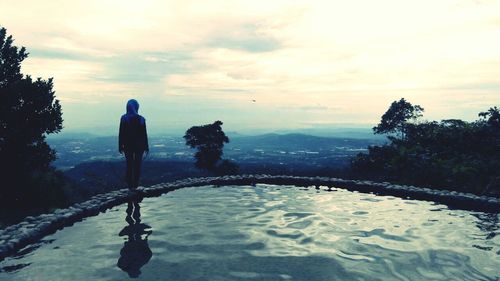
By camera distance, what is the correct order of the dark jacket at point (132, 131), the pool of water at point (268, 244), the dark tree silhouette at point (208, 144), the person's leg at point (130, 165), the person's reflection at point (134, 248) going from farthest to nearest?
the dark tree silhouette at point (208, 144) < the person's leg at point (130, 165) < the dark jacket at point (132, 131) < the person's reflection at point (134, 248) < the pool of water at point (268, 244)

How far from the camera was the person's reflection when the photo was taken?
6388 millimetres

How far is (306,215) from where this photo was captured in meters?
10.3

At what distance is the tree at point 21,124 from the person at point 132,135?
3.67 meters

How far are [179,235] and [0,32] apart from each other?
1301 centimetres

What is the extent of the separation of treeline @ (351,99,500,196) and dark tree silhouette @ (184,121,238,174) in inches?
369

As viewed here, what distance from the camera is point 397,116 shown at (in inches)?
1047

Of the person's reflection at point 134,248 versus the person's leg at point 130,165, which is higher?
the person's leg at point 130,165

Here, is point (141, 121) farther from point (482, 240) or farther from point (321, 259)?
point (482, 240)

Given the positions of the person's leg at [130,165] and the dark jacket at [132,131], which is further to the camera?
the person's leg at [130,165]

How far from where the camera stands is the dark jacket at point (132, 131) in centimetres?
1226

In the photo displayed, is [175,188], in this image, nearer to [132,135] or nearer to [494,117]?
[132,135]

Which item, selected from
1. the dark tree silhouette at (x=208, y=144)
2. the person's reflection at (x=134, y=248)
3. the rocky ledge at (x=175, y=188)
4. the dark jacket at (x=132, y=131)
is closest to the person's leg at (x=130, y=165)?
the dark jacket at (x=132, y=131)

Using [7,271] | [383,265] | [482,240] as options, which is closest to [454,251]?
[482,240]

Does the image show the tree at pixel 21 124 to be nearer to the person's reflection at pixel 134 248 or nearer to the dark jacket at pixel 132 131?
the dark jacket at pixel 132 131
